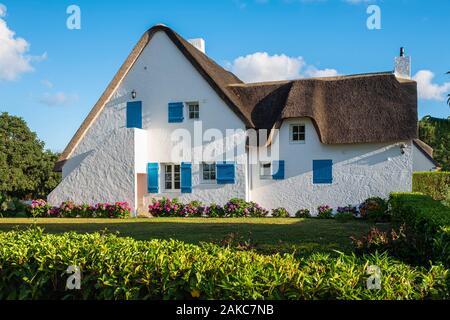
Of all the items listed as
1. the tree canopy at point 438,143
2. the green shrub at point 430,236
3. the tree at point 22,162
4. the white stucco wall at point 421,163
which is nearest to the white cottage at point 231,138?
the green shrub at point 430,236

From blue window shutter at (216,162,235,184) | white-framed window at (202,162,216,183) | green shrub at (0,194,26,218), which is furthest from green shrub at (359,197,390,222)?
green shrub at (0,194,26,218)

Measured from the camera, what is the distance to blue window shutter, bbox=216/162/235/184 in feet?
54.3

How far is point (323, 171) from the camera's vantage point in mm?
16266

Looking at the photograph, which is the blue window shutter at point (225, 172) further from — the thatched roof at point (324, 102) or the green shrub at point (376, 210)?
the green shrub at point (376, 210)

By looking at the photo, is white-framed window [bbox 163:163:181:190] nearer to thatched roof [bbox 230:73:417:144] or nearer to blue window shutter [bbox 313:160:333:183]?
thatched roof [bbox 230:73:417:144]

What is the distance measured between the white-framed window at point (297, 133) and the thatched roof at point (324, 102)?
0.65 metres

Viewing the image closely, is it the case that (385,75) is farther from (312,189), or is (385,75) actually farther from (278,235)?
(278,235)

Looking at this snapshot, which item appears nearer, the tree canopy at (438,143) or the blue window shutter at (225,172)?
the blue window shutter at (225,172)

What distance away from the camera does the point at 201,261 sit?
12.8 ft

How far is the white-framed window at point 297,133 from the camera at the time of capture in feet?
54.7

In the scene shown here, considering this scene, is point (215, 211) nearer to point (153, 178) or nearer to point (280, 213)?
point (280, 213)

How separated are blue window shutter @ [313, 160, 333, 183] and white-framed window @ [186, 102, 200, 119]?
16.5ft
